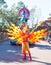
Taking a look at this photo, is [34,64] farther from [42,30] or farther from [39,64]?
[42,30]

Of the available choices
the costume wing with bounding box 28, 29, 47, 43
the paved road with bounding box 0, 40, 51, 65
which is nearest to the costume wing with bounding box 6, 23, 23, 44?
the costume wing with bounding box 28, 29, 47, 43

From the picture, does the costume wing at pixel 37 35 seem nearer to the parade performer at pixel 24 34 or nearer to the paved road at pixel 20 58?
the parade performer at pixel 24 34

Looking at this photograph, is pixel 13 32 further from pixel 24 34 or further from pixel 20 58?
pixel 20 58

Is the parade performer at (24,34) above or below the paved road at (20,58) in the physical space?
above

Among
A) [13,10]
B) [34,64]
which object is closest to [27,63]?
[34,64]

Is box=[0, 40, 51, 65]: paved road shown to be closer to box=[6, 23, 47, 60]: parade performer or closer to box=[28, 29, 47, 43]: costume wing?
box=[6, 23, 47, 60]: parade performer

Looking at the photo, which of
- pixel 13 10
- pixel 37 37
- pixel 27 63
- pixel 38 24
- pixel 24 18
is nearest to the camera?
pixel 38 24

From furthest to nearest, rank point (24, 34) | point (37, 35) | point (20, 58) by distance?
1. point (20, 58)
2. point (24, 34)
3. point (37, 35)

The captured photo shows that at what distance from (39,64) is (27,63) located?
0.61m

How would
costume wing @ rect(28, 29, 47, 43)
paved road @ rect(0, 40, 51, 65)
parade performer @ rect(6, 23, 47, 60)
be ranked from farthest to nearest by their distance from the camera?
paved road @ rect(0, 40, 51, 65), parade performer @ rect(6, 23, 47, 60), costume wing @ rect(28, 29, 47, 43)

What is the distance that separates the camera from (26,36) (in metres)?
11.0

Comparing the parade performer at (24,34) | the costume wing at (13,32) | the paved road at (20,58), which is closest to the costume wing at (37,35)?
the parade performer at (24,34)

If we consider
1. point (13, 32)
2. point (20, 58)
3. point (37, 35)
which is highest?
point (13, 32)

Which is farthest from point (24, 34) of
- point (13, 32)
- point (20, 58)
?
point (20, 58)
